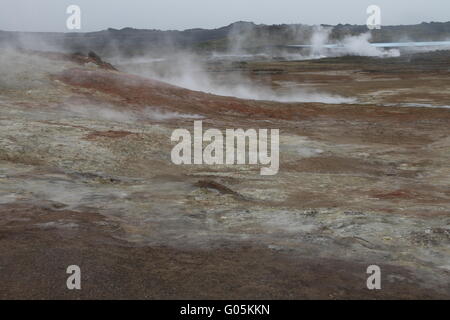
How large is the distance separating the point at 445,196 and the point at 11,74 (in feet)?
79.1

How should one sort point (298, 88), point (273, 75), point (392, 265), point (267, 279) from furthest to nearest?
point (273, 75)
point (298, 88)
point (392, 265)
point (267, 279)

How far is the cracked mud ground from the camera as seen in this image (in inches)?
291

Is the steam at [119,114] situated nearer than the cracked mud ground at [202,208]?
No

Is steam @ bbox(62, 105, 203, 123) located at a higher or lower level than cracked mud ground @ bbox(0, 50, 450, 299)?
higher

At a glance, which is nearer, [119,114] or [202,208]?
[202,208]

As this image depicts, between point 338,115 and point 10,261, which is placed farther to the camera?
point 338,115

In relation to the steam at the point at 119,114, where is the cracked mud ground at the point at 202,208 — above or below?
below

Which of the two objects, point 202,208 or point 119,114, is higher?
point 119,114

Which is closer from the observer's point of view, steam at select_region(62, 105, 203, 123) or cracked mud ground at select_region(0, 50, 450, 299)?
cracked mud ground at select_region(0, 50, 450, 299)

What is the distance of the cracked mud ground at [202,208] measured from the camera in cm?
739

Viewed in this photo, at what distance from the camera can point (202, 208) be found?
11.6 m
